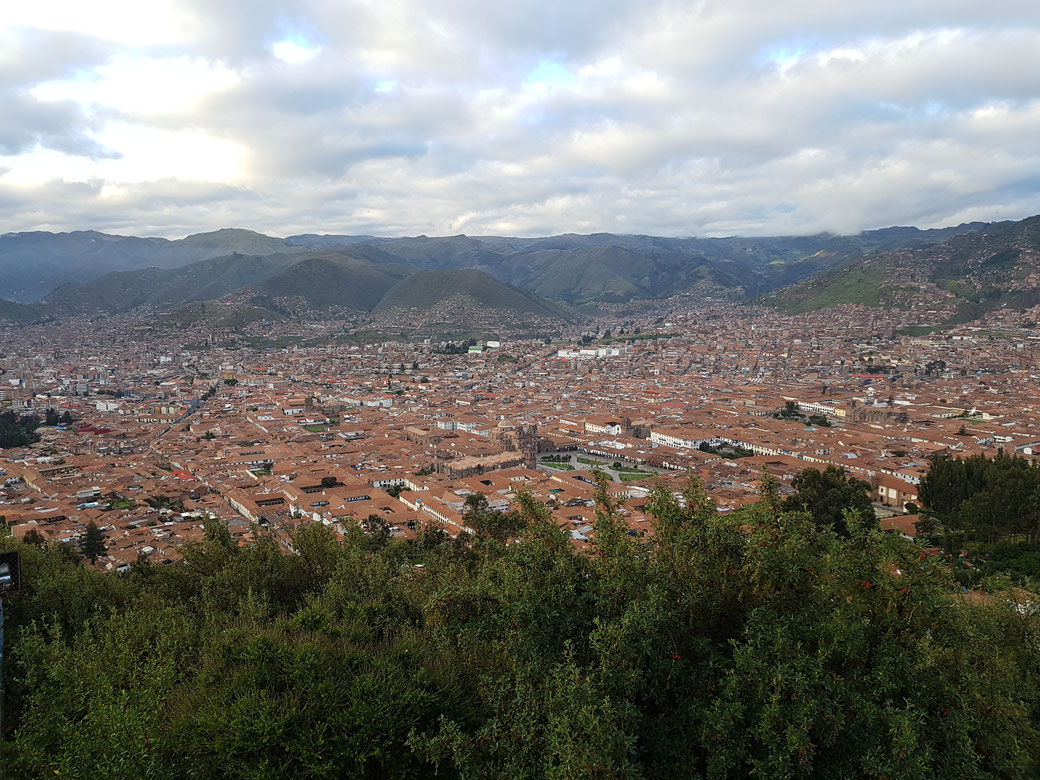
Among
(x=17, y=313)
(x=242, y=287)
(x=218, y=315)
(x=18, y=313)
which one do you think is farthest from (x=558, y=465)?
(x=242, y=287)

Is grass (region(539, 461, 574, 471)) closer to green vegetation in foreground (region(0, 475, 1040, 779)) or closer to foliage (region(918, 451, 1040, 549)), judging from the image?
foliage (region(918, 451, 1040, 549))

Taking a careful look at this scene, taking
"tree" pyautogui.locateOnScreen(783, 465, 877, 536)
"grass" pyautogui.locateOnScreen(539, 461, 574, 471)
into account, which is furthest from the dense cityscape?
"tree" pyautogui.locateOnScreen(783, 465, 877, 536)

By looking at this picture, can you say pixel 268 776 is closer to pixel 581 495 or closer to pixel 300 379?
pixel 581 495

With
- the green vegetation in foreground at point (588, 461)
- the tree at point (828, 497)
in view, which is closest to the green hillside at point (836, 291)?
the green vegetation in foreground at point (588, 461)

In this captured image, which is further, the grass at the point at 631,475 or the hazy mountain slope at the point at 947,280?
the hazy mountain slope at the point at 947,280

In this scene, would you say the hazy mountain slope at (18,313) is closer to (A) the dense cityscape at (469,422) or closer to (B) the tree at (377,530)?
(A) the dense cityscape at (469,422)

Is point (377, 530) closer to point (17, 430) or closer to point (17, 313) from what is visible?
point (17, 430)
